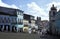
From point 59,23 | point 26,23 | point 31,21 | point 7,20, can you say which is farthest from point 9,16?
point 31,21

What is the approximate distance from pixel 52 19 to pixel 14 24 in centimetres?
2556

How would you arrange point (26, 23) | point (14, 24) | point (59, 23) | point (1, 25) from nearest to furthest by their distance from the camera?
point (1, 25) < point (14, 24) < point (59, 23) < point (26, 23)

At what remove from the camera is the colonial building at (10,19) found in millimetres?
60875

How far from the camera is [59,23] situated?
229 feet

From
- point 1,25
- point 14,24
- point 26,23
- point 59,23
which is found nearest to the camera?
point 1,25

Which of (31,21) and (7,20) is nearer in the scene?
(7,20)

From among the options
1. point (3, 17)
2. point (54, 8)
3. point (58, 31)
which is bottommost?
point (58, 31)

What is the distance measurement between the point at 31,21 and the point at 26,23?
11.9 metres

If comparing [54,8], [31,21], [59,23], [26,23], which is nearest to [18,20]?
[26,23]

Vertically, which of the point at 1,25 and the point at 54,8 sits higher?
the point at 54,8

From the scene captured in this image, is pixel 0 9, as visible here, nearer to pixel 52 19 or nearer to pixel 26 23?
pixel 26 23

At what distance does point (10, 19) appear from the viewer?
63906 mm

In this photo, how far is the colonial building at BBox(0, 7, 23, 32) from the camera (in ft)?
200

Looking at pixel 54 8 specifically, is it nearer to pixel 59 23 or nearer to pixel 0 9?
pixel 59 23
